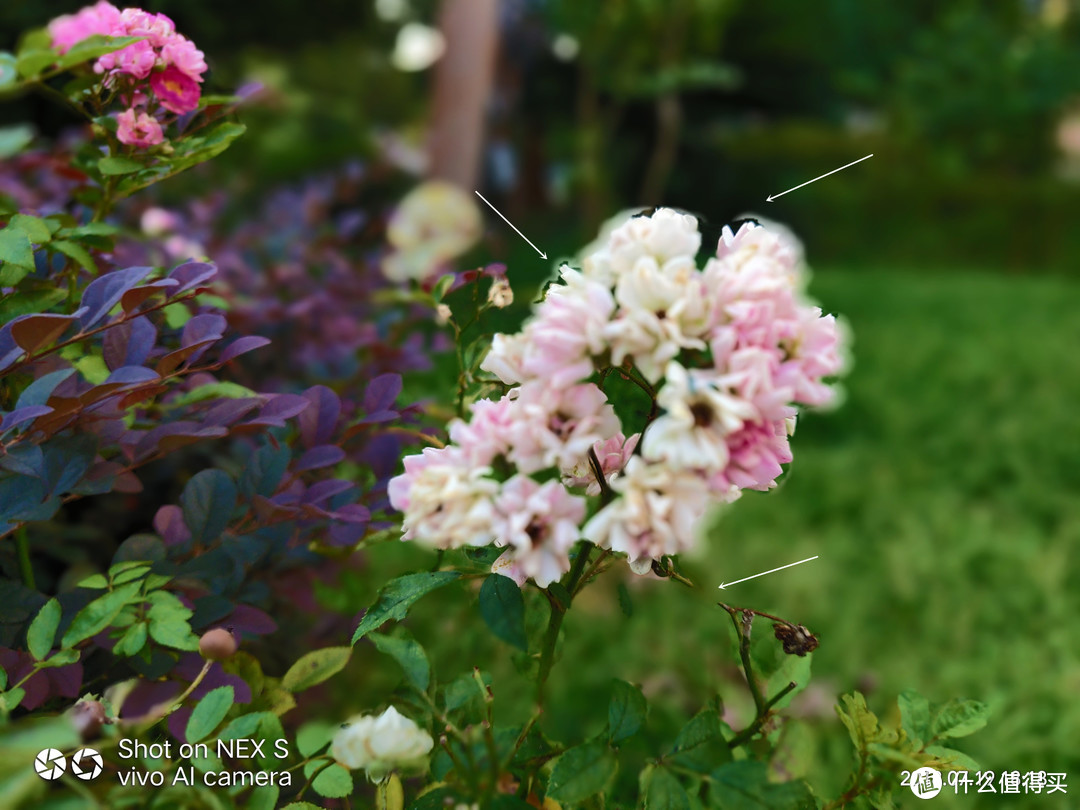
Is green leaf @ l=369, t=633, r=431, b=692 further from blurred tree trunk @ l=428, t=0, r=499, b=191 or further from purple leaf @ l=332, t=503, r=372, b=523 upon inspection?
blurred tree trunk @ l=428, t=0, r=499, b=191

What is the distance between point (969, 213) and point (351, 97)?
9.79 metres

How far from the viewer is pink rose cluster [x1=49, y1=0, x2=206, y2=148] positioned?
34.4 inches

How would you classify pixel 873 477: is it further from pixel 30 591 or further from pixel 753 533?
pixel 30 591

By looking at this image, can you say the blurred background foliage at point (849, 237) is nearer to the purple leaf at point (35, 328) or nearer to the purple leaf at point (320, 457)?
the purple leaf at point (320, 457)

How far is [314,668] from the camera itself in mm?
760

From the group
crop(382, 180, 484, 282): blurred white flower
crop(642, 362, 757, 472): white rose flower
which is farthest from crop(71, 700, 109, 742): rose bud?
crop(382, 180, 484, 282): blurred white flower

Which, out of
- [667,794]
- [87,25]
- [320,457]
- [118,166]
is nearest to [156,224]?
[87,25]

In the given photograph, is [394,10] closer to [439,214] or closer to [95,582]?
[439,214]

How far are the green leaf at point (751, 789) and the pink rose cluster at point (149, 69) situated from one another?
2.65 feet

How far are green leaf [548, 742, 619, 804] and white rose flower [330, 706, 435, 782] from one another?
10 centimetres

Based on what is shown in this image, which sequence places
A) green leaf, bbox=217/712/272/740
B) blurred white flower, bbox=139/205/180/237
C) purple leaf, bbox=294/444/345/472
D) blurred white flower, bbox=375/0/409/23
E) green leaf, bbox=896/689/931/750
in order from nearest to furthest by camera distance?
green leaf, bbox=217/712/272/740, green leaf, bbox=896/689/931/750, purple leaf, bbox=294/444/345/472, blurred white flower, bbox=139/205/180/237, blurred white flower, bbox=375/0/409/23

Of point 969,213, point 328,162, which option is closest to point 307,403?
point 328,162

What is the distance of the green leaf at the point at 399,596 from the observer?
66 centimetres

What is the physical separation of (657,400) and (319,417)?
45 cm
